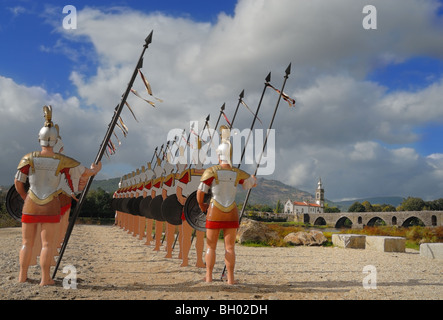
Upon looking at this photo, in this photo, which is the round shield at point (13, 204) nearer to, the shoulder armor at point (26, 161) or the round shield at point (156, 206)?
the shoulder armor at point (26, 161)

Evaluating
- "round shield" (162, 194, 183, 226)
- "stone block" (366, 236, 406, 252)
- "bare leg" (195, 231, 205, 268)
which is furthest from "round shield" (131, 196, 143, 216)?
"stone block" (366, 236, 406, 252)

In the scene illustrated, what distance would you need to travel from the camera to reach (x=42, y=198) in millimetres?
5617

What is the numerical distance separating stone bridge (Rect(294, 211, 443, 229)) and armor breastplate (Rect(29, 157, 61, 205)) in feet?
180

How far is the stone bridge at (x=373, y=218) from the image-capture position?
51.5 m

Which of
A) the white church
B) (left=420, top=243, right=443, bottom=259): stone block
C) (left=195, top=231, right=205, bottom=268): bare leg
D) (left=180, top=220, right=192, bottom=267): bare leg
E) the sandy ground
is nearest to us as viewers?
the sandy ground

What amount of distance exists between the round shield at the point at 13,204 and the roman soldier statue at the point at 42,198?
1366 millimetres

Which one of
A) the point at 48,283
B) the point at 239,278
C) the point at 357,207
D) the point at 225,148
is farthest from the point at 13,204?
the point at 357,207

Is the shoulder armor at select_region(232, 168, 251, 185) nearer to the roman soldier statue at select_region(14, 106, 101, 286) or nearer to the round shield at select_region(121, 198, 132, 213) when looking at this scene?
the roman soldier statue at select_region(14, 106, 101, 286)

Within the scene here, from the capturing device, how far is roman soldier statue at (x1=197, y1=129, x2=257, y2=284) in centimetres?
617

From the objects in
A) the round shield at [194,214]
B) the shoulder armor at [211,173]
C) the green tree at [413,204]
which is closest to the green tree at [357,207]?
the green tree at [413,204]

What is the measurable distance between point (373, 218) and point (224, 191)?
6608 cm
